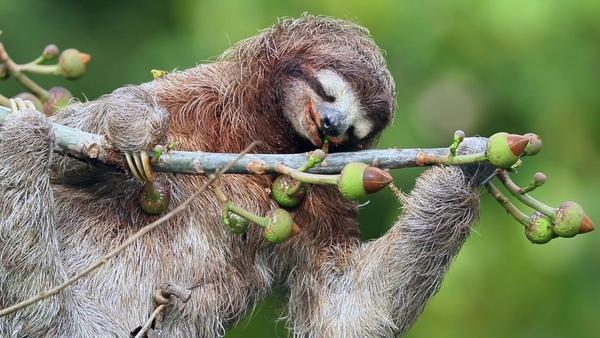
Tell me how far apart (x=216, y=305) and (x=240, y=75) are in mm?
1111

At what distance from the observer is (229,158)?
14.6 ft

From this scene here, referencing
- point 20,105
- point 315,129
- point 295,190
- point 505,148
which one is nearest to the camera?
point 505,148

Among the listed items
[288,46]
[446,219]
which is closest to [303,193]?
[446,219]

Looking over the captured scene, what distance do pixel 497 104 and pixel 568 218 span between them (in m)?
4.24

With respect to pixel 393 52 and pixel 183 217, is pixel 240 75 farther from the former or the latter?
pixel 393 52

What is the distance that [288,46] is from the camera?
5.93m

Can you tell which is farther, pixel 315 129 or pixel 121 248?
pixel 315 129

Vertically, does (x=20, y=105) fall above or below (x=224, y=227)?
above

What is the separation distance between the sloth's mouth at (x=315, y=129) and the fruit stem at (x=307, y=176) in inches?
38.1

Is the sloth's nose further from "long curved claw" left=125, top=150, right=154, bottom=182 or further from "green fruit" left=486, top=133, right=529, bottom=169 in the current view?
"green fruit" left=486, top=133, right=529, bottom=169

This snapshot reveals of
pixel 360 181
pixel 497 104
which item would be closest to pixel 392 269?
pixel 360 181

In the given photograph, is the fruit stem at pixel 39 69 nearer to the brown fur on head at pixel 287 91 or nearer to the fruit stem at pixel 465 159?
the brown fur on head at pixel 287 91

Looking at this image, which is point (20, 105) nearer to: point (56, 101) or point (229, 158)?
point (56, 101)

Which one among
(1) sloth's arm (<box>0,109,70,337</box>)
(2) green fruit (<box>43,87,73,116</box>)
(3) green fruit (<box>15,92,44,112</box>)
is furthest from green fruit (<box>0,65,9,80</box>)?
(1) sloth's arm (<box>0,109,70,337</box>)
